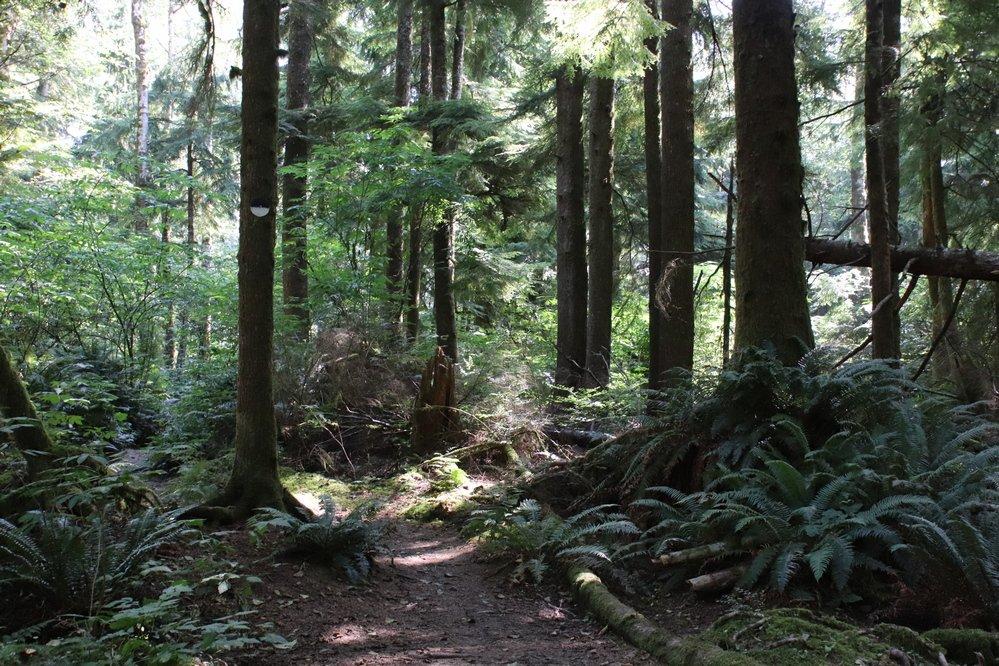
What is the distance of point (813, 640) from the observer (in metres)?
3.51

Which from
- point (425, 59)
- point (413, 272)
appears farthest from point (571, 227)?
point (425, 59)

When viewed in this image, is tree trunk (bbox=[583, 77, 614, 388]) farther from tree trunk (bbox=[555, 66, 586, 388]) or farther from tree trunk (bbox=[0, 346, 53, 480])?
tree trunk (bbox=[0, 346, 53, 480])

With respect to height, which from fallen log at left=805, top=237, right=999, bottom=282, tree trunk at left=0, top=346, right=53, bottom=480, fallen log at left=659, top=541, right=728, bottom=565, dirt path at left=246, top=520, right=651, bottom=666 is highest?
fallen log at left=805, top=237, right=999, bottom=282

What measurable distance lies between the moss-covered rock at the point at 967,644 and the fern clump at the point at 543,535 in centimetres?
227

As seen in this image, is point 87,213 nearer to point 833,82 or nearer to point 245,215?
point 245,215

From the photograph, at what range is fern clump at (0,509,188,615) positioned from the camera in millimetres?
3771

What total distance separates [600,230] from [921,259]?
5197mm

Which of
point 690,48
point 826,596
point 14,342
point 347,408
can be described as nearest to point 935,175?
point 690,48

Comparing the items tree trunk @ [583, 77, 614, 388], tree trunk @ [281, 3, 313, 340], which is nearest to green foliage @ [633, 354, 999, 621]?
tree trunk @ [583, 77, 614, 388]

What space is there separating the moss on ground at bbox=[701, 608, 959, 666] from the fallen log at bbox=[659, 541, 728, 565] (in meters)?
0.84

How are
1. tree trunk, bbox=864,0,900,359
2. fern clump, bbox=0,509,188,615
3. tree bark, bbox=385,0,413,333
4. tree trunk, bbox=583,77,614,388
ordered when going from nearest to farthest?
fern clump, bbox=0,509,188,615 → tree trunk, bbox=864,0,900,359 → tree trunk, bbox=583,77,614,388 → tree bark, bbox=385,0,413,333

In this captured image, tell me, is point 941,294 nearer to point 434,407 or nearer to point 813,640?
point 434,407

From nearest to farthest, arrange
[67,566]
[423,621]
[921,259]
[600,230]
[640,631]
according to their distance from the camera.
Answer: [67,566] < [640,631] < [423,621] < [921,259] < [600,230]

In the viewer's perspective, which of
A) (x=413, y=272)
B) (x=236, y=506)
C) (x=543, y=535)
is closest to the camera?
(x=236, y=506)
